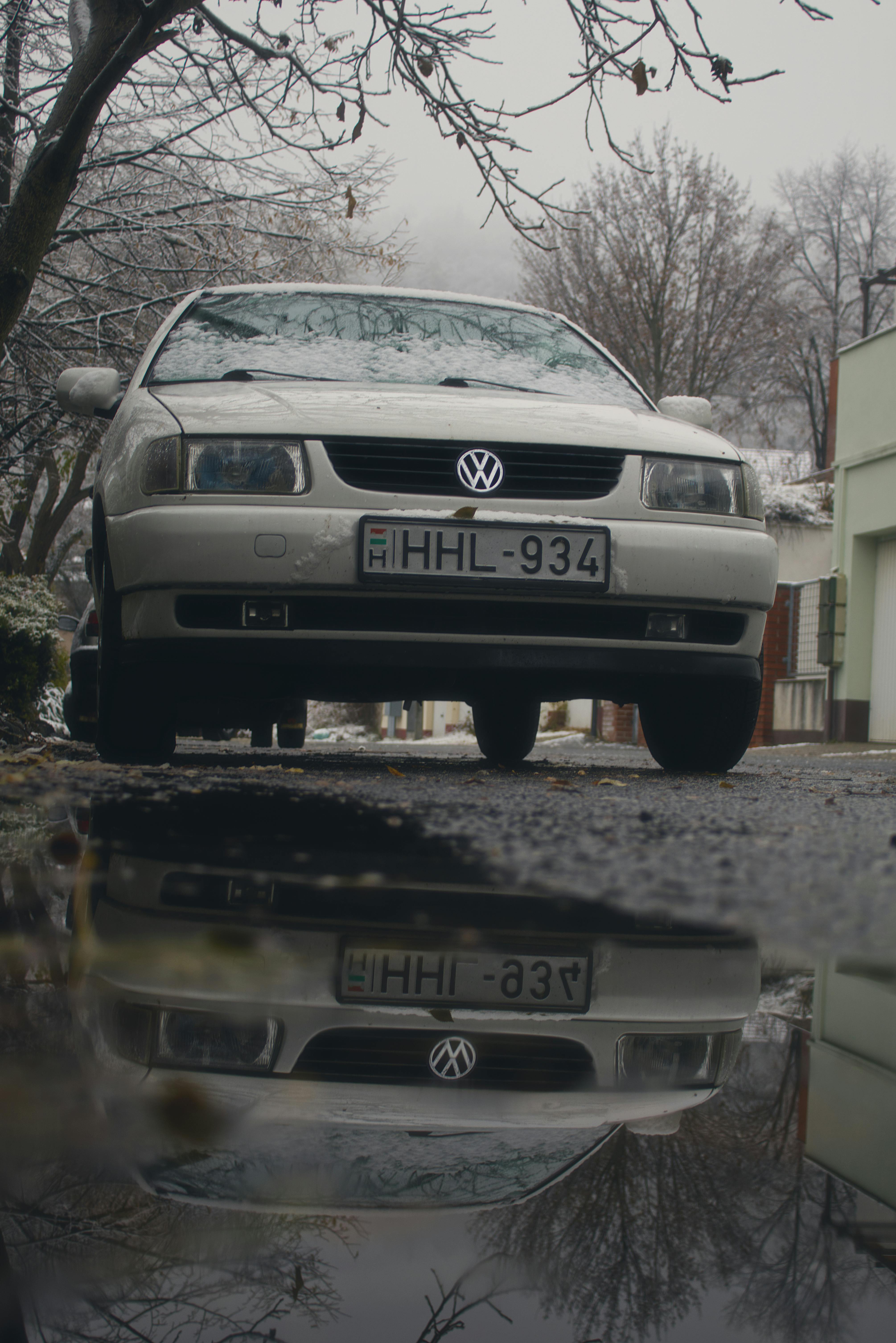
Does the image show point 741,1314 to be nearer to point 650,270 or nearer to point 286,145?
point 286,145

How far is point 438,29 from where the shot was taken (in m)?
8.70

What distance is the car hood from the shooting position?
12.8 ft

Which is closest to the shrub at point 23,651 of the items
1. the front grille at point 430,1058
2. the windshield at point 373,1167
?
the front grille at point 430,1058

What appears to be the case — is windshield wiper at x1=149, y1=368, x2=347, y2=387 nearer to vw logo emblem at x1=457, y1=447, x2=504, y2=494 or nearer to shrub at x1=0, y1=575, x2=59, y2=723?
vw logo emblem at x1=457, y1=447, x2=504, y2=494

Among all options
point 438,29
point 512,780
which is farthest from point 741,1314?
→ point 438,29

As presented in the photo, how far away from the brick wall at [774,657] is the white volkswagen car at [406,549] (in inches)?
556

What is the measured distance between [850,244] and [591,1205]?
45295mm

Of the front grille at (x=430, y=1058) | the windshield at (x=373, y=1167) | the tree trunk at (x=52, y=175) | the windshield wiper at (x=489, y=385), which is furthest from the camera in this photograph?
the tree trunk at (x=52, y=175)

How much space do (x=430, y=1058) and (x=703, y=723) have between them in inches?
→ 141

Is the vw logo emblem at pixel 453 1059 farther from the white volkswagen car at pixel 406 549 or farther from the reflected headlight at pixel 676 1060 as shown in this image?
the white volkswagen car at pixel 406 549

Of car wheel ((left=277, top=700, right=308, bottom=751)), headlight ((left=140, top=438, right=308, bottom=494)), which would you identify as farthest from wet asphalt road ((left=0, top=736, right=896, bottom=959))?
car wheel ((left=277, top=700, right=308, bottom=751))

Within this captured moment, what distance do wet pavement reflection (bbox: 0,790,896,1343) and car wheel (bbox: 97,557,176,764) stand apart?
243 centimetres

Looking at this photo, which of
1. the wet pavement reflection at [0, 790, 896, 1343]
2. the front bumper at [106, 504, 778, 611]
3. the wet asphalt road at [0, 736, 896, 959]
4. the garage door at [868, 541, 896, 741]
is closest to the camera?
the wet pavement reflection at [0, 790, 896, 1343]

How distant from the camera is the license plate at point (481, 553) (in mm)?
3824
